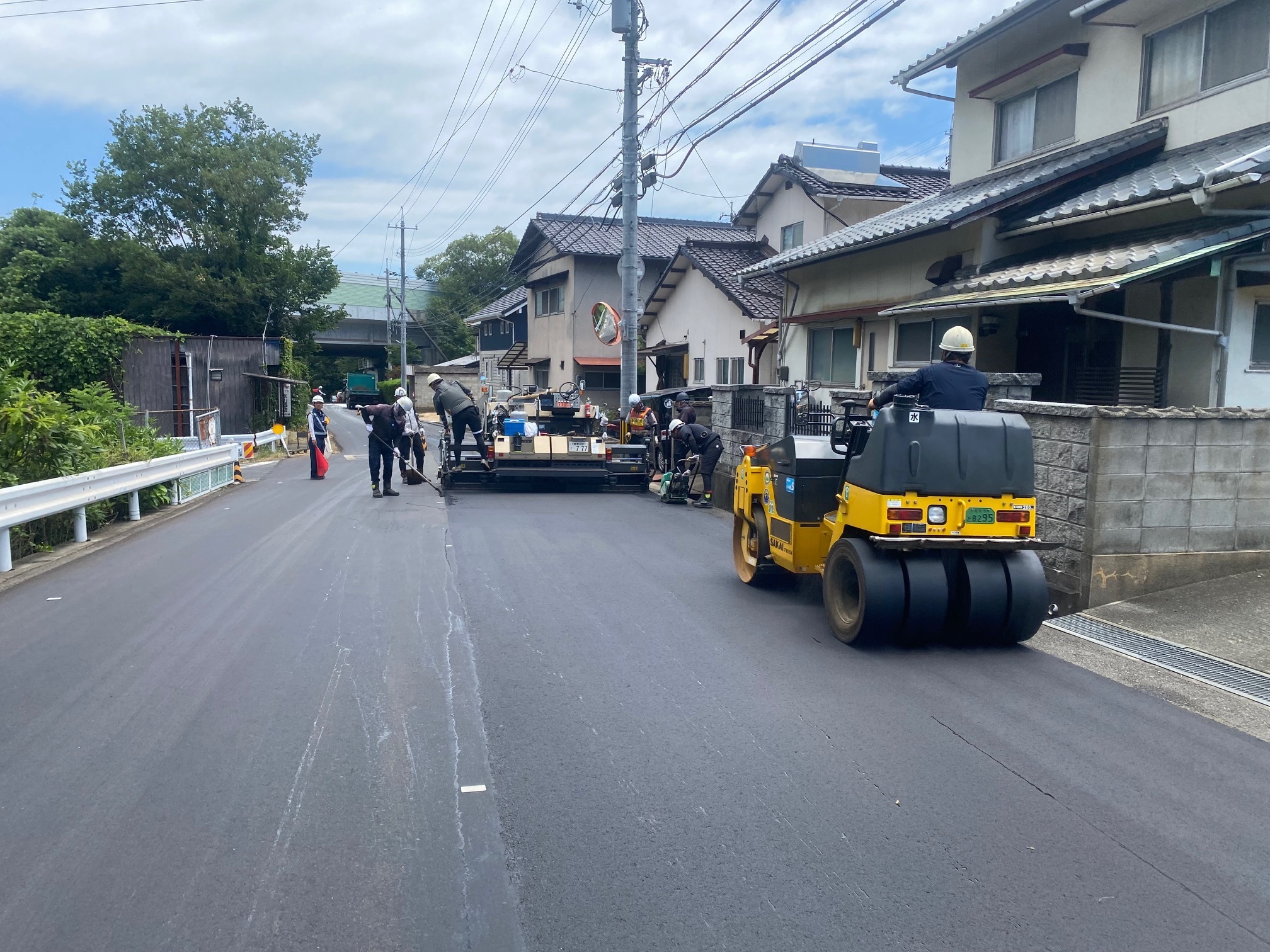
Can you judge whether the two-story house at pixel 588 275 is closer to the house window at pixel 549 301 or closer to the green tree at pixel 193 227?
the house window at pixel 549 301

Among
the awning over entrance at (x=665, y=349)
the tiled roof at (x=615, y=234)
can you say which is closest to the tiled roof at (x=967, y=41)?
the awning over entrance at (x=665, y=349)

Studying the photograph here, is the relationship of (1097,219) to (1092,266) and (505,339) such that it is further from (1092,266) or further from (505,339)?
(505,339)

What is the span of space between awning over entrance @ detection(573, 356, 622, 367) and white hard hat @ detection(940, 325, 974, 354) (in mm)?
28561

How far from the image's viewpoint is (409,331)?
70562 millimetres

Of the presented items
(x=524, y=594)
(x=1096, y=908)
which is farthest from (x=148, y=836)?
(x=524, y=594)

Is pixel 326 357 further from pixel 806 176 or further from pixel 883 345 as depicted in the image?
pixel 883 345

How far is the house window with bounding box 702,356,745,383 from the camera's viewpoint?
2431 cm

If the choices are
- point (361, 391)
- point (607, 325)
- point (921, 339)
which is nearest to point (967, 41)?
point (921, 339)

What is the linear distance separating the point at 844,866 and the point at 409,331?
69927 millimetres

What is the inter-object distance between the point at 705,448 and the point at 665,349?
1287cm

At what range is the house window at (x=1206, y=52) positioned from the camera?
10.8m

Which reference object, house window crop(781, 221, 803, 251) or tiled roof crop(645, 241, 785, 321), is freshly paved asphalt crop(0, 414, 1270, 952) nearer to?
tiled roof crop(645, 241, 785, 321)

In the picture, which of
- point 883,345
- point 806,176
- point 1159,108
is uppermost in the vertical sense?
point 806,176

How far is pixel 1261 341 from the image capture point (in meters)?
10.0
